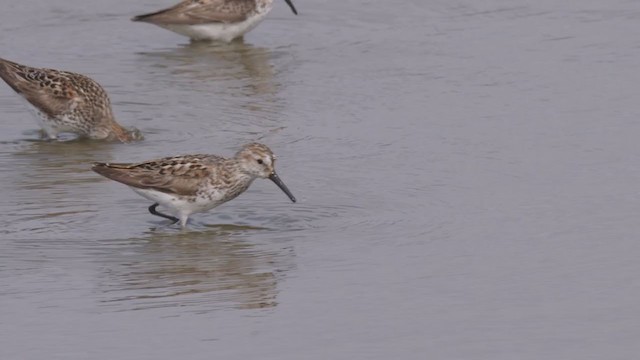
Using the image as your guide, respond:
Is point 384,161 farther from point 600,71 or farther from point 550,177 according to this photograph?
point 600,71

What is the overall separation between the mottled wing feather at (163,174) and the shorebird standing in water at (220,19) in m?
7.12

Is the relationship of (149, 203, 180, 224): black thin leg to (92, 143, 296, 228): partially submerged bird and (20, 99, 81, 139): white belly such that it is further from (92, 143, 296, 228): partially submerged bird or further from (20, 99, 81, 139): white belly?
(20, 99, 81, 139): white belly

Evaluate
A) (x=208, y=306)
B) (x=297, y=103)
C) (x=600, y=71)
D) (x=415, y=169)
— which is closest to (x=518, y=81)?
(x=600, y=71)

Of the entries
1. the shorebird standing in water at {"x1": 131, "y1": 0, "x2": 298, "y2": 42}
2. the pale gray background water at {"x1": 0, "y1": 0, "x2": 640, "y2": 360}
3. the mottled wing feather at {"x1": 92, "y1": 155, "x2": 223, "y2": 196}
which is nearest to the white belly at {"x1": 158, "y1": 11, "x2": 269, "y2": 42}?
the shorebird standing in water at {"x1": 131, "y1": 0, "x2": 298, "y2": 42}

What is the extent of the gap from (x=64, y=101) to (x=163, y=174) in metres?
3.38

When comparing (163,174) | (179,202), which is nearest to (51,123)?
(163,174)

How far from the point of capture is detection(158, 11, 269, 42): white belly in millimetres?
19812

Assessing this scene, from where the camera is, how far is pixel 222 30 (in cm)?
1992

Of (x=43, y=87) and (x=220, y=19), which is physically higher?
(x=43, y=87)

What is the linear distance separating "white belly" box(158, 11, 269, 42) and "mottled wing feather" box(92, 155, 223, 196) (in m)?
7.24

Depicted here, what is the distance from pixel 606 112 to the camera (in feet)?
50.3

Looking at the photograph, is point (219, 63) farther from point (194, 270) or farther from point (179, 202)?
point (194, 270)

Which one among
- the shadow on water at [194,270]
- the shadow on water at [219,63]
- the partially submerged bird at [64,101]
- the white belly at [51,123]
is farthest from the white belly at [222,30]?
the shadow on water at [194,270]

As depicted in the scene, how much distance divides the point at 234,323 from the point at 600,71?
27.5ft
